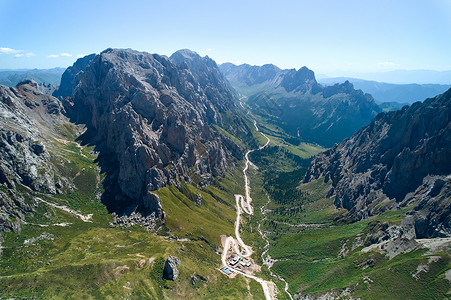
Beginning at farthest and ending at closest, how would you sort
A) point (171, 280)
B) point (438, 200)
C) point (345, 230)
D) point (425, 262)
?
point (345, 230), point (438, 200), point (171, 280), point (425, 262)

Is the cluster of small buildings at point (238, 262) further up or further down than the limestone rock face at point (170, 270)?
further down

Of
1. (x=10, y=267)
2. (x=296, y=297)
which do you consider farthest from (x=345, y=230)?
(x=10, y=267)

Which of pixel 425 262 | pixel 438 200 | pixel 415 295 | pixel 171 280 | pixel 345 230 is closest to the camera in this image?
pixel 415 295

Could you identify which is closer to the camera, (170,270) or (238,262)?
(170,270)

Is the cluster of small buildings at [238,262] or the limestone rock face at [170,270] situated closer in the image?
the limestone rock face at [170,270]

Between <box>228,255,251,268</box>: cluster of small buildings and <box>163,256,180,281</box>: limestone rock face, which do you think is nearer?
<box>163,256,180,281</box>: limestone rock face

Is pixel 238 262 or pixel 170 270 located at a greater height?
pixel 170 270

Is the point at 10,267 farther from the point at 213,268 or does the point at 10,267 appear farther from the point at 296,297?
the point at 296,297

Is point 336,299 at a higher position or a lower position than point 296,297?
higher

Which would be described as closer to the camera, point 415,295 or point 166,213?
point 415,295

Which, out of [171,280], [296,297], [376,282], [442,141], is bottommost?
[296,297]

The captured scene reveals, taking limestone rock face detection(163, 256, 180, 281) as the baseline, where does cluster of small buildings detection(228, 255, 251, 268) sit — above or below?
below
